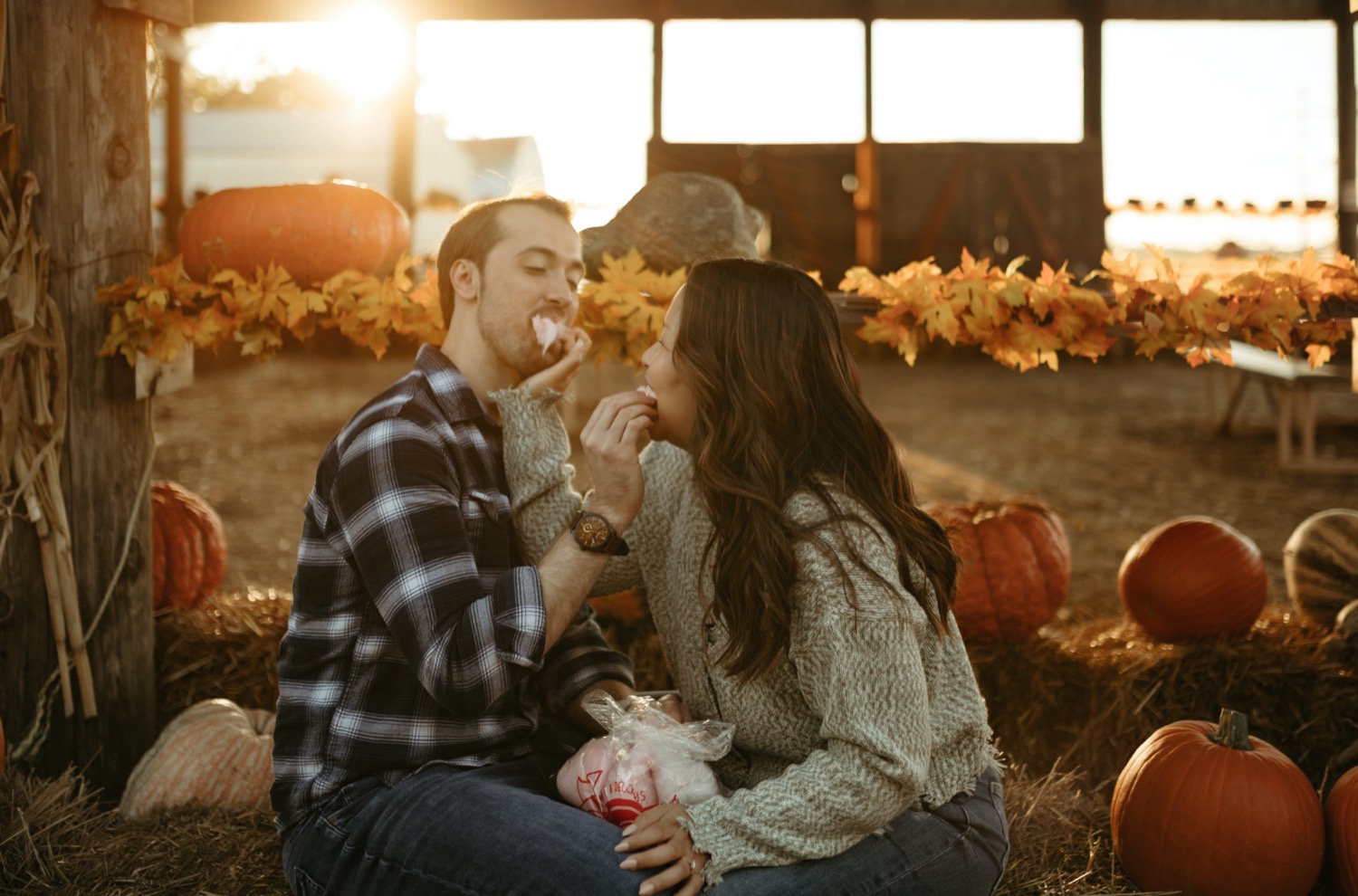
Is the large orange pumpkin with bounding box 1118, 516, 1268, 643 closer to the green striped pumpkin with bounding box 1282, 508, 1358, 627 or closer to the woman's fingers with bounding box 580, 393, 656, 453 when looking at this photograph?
the green striped pumpkin with bounding box 1282, 508, 1358, 627

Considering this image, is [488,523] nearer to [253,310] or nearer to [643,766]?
[643,766]

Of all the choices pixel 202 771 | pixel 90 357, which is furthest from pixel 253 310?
pixel 202 771

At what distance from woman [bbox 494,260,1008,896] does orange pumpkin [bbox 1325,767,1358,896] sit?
1.08 m

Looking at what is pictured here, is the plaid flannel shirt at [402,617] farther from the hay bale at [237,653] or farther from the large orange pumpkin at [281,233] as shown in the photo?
the hay bale at [237,653]

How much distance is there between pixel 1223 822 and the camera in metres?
2.88

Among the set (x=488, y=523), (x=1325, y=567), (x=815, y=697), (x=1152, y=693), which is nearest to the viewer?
(x=815, y=697)

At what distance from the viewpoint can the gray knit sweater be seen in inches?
82.0

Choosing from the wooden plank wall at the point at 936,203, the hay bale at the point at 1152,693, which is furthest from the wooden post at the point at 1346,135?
the hay bale at the point at 1152,693

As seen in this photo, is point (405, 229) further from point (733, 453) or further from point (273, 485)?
point (273, 485)

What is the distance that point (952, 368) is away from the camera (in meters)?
15.5

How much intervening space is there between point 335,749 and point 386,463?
0.57 meters

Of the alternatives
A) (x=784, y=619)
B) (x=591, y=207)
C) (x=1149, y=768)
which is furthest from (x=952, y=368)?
(x=784, y=619)

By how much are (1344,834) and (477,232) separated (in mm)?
2512

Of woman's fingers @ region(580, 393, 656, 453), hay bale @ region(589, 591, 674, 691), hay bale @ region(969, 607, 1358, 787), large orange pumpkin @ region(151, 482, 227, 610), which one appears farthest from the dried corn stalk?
hay bale @ region(969, 607, 1358, 787)
